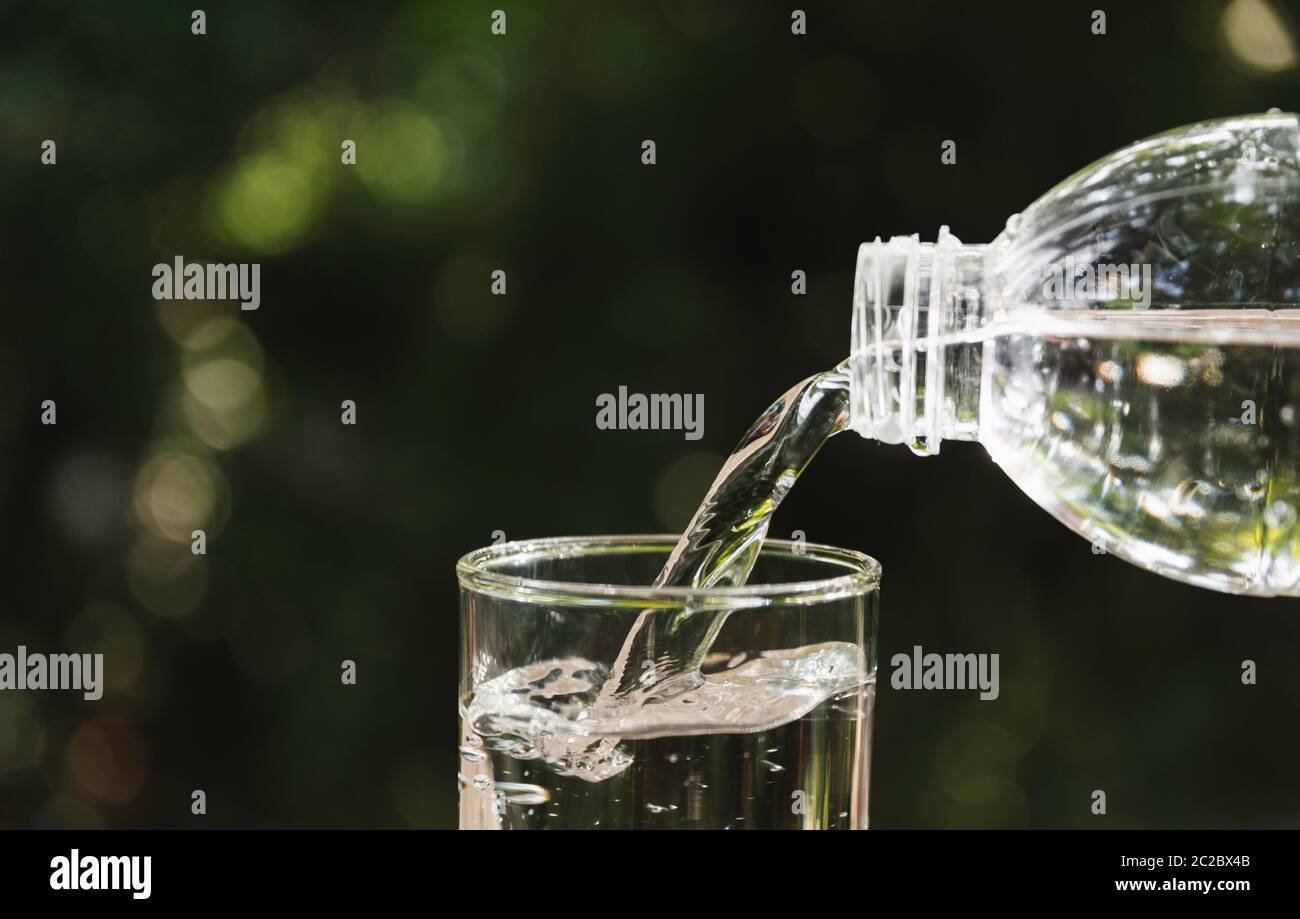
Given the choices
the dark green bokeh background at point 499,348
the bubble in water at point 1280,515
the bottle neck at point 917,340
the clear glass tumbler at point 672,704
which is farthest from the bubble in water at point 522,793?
the dark green bokeh background at point 499,348

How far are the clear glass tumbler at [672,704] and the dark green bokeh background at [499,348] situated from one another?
624 mm

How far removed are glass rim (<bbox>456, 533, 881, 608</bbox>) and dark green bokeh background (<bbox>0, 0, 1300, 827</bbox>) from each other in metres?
0.54

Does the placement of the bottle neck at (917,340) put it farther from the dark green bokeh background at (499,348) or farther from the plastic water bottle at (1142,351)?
the dark green bokeh background at (499,348)

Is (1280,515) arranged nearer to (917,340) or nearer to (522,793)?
(917,340)

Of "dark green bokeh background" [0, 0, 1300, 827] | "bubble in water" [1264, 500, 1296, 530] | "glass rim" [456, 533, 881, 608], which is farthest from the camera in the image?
"dark green bokeh background" [0, 0, 1300, 827]

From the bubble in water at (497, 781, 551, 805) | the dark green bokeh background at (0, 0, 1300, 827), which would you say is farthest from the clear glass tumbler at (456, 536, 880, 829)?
the dark green bokeh background at (0, 0, 1300, 827)

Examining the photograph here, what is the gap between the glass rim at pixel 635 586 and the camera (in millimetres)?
461

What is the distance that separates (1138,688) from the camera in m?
1.15

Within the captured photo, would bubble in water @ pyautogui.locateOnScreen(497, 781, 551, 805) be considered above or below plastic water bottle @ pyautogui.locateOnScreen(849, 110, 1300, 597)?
below

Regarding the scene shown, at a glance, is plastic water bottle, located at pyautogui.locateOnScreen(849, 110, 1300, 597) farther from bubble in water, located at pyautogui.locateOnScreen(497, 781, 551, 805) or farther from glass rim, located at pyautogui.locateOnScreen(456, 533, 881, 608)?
bubble in water, located at pyautogui.locateOnScreen(497, 781, 551, 805)

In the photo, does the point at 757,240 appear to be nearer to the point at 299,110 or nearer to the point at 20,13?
the point at 299,110

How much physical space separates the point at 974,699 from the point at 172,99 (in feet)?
2.62

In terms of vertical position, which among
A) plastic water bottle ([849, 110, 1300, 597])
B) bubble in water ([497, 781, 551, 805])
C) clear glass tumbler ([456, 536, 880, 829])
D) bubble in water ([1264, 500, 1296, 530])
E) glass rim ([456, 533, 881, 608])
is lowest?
bubble in water ([497, 781, 551, 805])

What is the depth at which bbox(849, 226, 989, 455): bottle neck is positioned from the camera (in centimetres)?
58
